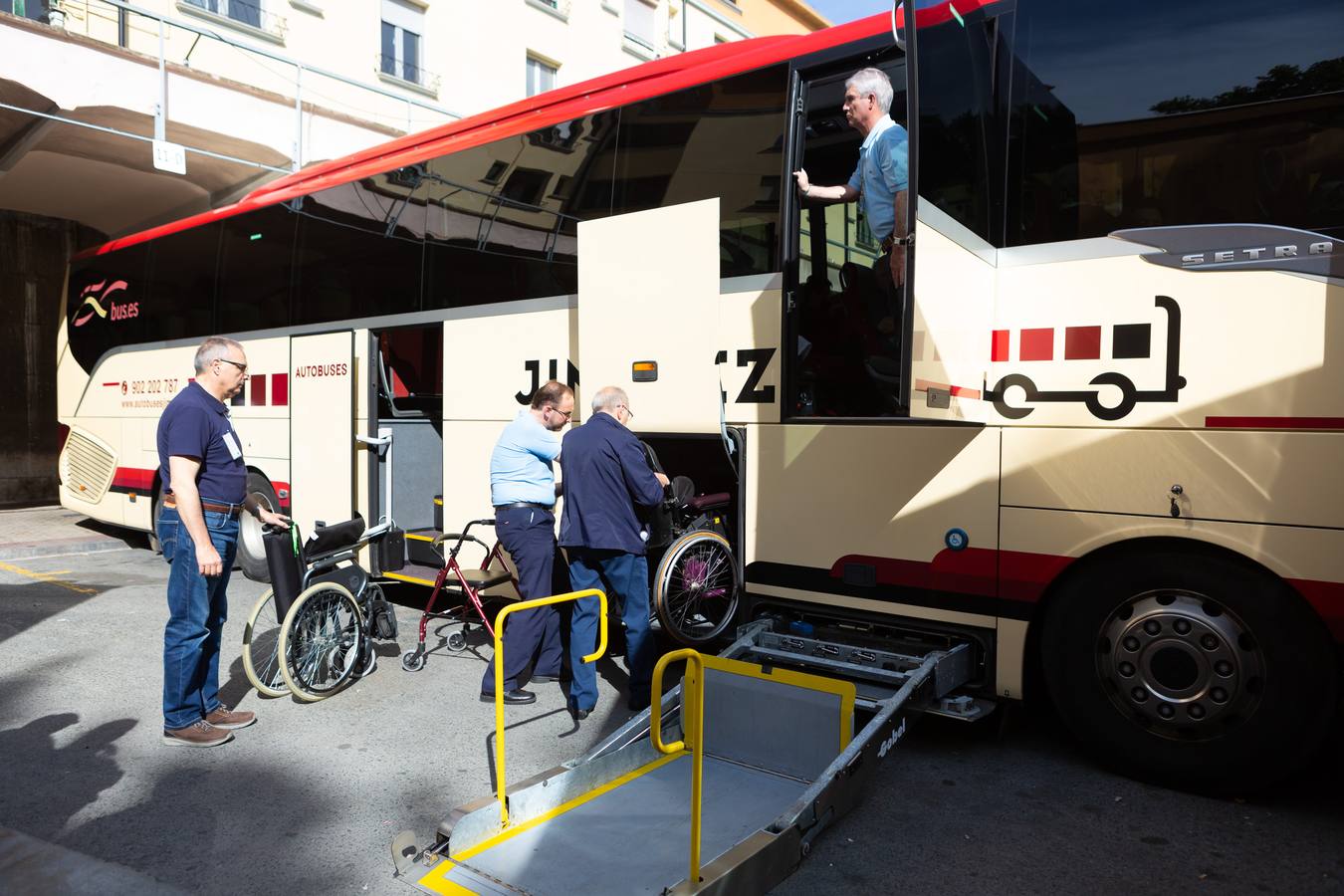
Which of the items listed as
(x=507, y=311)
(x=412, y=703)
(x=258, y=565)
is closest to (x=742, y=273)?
(x=507, y=311)

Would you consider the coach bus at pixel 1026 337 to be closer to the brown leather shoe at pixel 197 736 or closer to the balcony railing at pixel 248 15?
the brown leather shoe at pixel 197 736

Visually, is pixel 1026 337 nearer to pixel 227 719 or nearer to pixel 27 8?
pixel 227 719

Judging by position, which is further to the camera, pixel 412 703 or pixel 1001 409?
pixel 412 703

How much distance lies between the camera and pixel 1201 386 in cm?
388

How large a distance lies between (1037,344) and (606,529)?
2.31m

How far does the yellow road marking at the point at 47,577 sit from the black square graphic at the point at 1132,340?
333 inches

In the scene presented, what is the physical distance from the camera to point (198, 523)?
426 cm

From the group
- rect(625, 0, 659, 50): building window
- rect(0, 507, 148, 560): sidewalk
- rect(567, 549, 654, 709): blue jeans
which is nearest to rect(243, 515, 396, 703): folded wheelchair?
rect(567, 549, 654, 709): blue jeans

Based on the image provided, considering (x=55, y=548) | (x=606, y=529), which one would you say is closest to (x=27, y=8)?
(x=55, y=548)

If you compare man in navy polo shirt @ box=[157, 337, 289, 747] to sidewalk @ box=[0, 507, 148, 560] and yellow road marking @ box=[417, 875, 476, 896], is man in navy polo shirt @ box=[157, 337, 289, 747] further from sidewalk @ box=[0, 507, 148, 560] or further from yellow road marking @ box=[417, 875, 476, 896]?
sidewalk @ box=[0, 507, 148, 560]

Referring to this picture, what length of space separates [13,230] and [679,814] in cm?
1586

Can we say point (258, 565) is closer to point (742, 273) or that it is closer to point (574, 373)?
point (574, 373)

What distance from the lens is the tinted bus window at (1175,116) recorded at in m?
3.68

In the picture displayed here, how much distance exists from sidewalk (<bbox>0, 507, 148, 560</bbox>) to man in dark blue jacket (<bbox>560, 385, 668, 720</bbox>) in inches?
329
